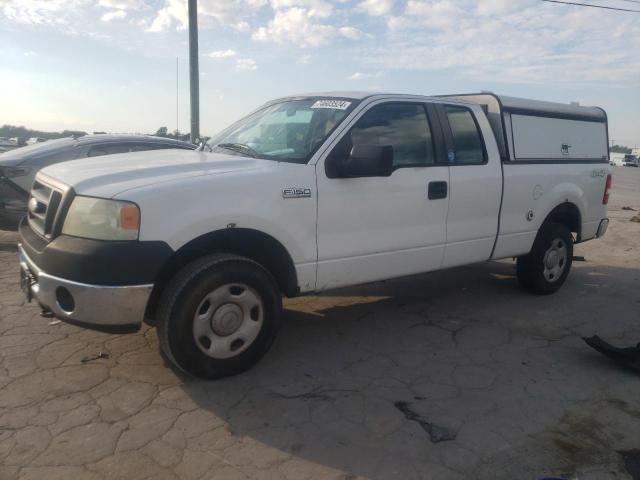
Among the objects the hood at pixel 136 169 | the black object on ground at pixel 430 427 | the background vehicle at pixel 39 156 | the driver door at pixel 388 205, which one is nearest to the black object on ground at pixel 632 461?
the black object on ground at pixel 430 427

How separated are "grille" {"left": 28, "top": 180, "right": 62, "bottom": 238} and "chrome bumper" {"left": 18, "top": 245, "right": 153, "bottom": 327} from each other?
34cm

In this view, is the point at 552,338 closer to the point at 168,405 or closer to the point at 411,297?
the point at 411,297

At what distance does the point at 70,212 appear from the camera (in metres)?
3.22

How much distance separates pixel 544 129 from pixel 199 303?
13.6ft

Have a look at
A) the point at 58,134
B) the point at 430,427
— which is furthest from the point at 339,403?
the point at 58,134

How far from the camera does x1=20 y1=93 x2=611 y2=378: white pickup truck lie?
313cm

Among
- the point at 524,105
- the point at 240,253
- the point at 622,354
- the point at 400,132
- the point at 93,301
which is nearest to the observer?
the point at 93,301

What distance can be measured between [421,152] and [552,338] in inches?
77.5

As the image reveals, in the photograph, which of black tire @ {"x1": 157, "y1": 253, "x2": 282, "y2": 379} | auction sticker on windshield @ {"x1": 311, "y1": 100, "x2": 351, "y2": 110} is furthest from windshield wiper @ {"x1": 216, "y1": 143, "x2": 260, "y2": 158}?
black tire @ {"x1": 157, "y1": 253, "x2": 282, "y2": 379}

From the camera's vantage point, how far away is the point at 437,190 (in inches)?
175

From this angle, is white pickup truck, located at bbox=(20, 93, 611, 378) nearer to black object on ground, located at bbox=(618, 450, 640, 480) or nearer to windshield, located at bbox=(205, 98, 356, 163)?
windshield, located at bbox=(205, 98, 356, 163)

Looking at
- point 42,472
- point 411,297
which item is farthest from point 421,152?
point 42,472

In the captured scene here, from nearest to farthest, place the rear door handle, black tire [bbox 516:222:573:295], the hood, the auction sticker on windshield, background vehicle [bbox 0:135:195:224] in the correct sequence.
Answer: the hood
the auction sticker on windshield
the rear door handle
black tire [bbox 516:222:573:295]
background vehicle [bbox 0:135:195:224]

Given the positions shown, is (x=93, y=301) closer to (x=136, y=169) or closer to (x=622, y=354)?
(x=136, y=169)
